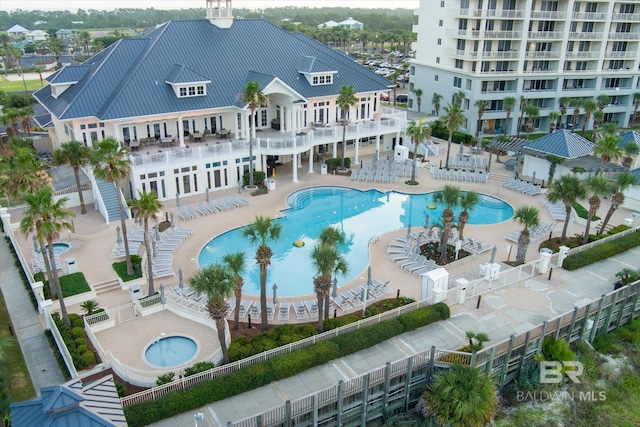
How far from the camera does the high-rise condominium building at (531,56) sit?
57.1m

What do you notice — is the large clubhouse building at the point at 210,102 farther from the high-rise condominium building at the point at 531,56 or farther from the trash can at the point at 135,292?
the trash can at the point at 135,292

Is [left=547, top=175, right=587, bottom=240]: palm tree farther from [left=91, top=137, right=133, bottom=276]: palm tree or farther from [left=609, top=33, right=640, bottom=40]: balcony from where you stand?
[left=609, top=33, right=640, bottom=40]: balcony

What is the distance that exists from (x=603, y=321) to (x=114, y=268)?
26.1 meters

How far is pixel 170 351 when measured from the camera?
906 inches

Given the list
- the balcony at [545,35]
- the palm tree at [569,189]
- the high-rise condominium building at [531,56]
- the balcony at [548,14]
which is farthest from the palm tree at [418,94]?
the palm tree at [569,189]

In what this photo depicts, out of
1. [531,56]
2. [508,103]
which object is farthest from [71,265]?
[531,56]

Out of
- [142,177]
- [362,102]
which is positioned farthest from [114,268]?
[362,102]

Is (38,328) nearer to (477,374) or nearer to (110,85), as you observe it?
(477,374)

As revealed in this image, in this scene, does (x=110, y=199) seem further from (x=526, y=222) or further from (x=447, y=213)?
(x=526, y=222)

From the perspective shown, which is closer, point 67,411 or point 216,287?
point 67,411

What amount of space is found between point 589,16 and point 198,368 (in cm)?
5934

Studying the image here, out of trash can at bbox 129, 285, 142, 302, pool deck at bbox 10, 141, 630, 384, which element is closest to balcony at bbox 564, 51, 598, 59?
pool deck at bbox 10, 141, 630, 384

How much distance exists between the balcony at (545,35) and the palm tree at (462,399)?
→ 48.6 meters

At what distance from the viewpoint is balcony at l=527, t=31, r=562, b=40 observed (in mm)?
57778
